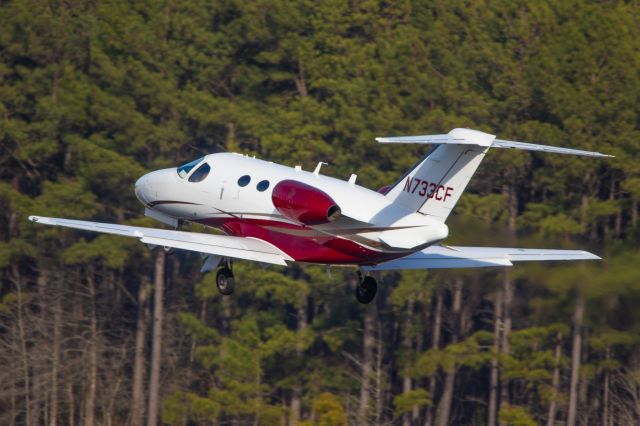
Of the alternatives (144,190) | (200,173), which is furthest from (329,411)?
(200,173)

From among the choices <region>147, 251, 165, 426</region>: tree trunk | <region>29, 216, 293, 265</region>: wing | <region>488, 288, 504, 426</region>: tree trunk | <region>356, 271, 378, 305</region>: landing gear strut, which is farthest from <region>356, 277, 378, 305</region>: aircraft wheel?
<region>147, 251, 165, 426</region>: tree trunk

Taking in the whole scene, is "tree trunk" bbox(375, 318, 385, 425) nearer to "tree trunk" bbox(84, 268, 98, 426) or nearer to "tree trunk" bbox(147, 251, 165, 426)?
"tree trunk" bbox(147, 251, 165, 426)

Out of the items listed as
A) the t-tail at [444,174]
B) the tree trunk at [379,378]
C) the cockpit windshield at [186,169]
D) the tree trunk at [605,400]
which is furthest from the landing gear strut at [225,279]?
the tree trunk at [605,400]

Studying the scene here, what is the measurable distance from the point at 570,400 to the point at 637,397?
95.2 inches

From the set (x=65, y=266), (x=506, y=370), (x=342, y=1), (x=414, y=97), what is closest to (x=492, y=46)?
(x=414, y=97)

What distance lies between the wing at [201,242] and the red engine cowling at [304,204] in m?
1.46

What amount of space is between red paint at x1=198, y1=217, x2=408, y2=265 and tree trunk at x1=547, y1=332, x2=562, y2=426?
21323mm

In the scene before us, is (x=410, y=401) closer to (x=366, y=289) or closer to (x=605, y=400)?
(x=605, y=400)

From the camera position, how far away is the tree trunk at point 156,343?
54.5 metres

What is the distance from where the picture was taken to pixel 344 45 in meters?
56.5

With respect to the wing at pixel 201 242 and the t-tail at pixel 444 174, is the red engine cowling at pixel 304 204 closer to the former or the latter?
the wing at pixel 201 242

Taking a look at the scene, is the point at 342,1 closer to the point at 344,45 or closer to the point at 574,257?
the point at 344,45

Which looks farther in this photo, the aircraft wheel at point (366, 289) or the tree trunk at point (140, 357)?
the tree trunk at point (140, 357)

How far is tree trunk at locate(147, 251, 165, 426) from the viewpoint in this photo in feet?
179
